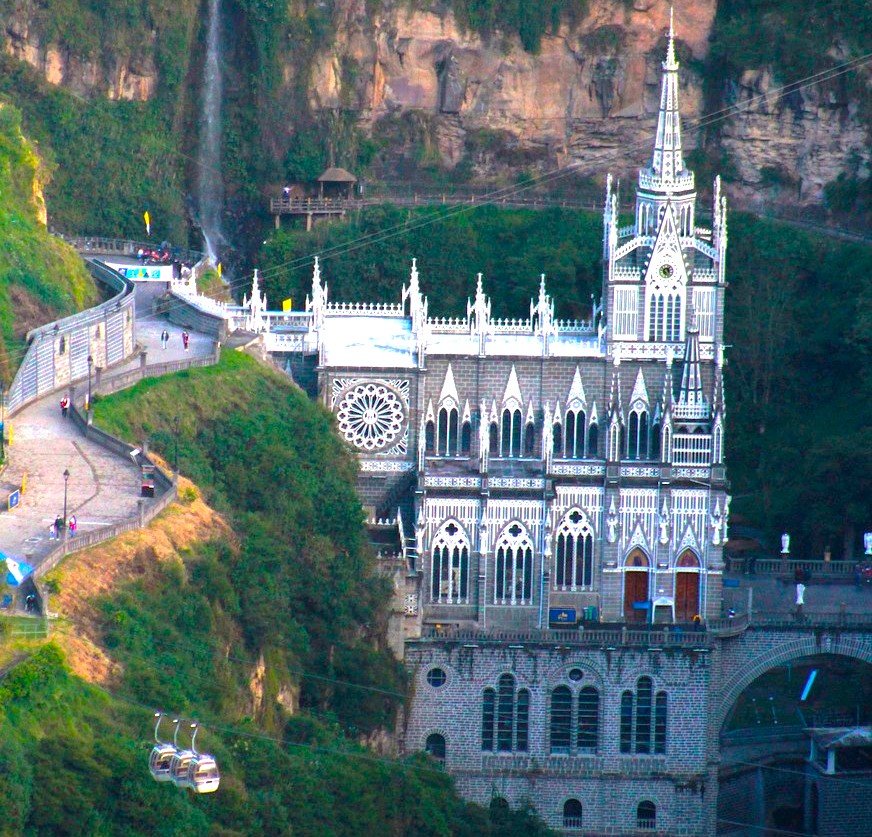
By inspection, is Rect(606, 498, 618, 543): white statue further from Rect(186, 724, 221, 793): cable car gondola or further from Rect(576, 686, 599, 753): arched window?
Rect(186, 724, 221, 793): cable car gondola

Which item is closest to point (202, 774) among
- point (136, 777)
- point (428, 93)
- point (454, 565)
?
point (136, 777)

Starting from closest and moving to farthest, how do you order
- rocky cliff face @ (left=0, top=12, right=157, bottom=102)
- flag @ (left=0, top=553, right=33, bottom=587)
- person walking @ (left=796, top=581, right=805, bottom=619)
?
flag @ (left=0, top=553, right=33, bottom=587), person walking @ (left=796, top=581, right=805, bottom=619), rocky cliff face @ (left=0, top=12, right=157, bottom=102)

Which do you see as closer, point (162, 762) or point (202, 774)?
point (202, 774)

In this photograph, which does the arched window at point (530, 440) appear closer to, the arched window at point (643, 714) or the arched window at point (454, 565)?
the arched window at point (454, 565)

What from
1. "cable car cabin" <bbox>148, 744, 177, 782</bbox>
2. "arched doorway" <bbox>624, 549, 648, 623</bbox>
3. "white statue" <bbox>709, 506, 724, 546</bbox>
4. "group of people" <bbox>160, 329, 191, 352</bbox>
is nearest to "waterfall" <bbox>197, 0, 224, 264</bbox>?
"group of people" <bbox>160, 329, 191, 352</bbox>

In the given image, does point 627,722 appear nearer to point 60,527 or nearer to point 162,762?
point 60,527

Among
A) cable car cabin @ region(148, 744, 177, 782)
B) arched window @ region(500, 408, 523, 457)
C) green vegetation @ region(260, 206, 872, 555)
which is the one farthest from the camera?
green vegetation @ region(260, 206, 872, 555)

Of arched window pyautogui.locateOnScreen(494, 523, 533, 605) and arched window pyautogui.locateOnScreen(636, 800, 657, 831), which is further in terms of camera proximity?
arched window pyautogui.locateOnScreen(494, 523, 533, 605)
